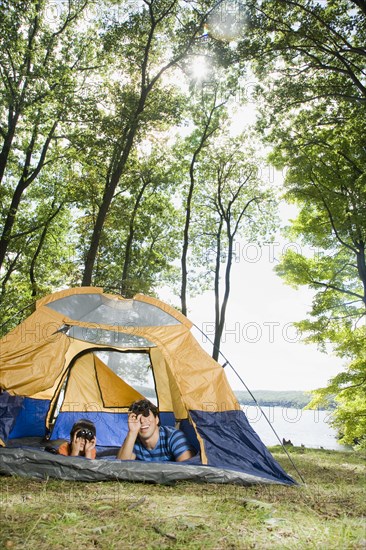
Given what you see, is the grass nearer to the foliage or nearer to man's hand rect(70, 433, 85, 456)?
man's hand rect(70, 433, 85, 456)

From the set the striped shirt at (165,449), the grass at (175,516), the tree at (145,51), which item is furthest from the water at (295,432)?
the tree at (145,51)

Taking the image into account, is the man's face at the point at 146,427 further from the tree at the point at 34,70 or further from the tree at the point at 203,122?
the tree at the point at 203,122

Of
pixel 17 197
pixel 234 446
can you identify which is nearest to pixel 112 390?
pixel 234 446

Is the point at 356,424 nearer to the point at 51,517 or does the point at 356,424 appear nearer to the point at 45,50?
the point at 51,517

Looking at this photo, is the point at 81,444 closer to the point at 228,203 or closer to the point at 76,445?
the point at 76,445

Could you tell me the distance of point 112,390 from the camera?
6.76 m

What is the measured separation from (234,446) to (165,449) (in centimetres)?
79

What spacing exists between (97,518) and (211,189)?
16.5 metres

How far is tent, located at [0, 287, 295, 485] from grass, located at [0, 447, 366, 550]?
8.4 inches

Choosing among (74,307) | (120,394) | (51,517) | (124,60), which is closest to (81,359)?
(120,394)

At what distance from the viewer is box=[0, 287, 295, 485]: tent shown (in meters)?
4.08

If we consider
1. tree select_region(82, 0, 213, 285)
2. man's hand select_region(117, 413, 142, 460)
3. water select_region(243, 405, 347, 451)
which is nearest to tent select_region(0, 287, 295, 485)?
man's hand select_region(117, 413, 142, 460)

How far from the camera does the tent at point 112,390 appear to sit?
4082mm

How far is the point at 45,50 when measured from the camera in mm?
12125
